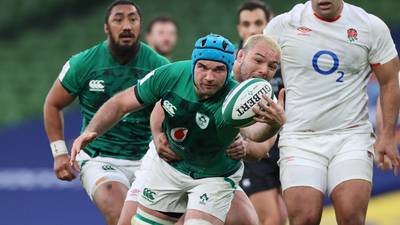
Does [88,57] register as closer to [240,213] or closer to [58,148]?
[58,148]

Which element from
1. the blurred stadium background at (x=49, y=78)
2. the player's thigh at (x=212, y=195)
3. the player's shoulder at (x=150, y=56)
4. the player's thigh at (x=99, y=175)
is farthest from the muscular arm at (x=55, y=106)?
the blurred stadium background at (x=49, y=78)

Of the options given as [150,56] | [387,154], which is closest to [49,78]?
[150,56]

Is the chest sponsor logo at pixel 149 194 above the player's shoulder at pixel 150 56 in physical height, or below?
below

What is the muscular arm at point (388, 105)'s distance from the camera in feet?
23.5

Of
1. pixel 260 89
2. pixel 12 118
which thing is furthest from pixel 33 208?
pixel 260 89

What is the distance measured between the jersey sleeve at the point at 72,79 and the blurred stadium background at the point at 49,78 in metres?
4.46

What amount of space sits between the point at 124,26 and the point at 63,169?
1.19 meters

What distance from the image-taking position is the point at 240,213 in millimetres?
7008

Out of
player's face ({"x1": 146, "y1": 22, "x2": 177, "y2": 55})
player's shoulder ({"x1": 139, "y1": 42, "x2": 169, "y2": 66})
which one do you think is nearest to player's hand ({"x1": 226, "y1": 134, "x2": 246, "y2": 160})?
player's shoulder ({"x1": 139, "y1": 42, "x2": 169, "y2": 66})

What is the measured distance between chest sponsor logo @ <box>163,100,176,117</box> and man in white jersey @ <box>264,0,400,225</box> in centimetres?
99

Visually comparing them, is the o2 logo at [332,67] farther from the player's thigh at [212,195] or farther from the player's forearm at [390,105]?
the player's thigh at [212,195]

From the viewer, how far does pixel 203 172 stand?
22.9 ft

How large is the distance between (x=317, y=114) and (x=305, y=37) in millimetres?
554

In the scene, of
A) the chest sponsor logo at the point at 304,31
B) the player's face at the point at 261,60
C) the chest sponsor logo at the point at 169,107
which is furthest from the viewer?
the chest sponsor logo at the point at 304,31
